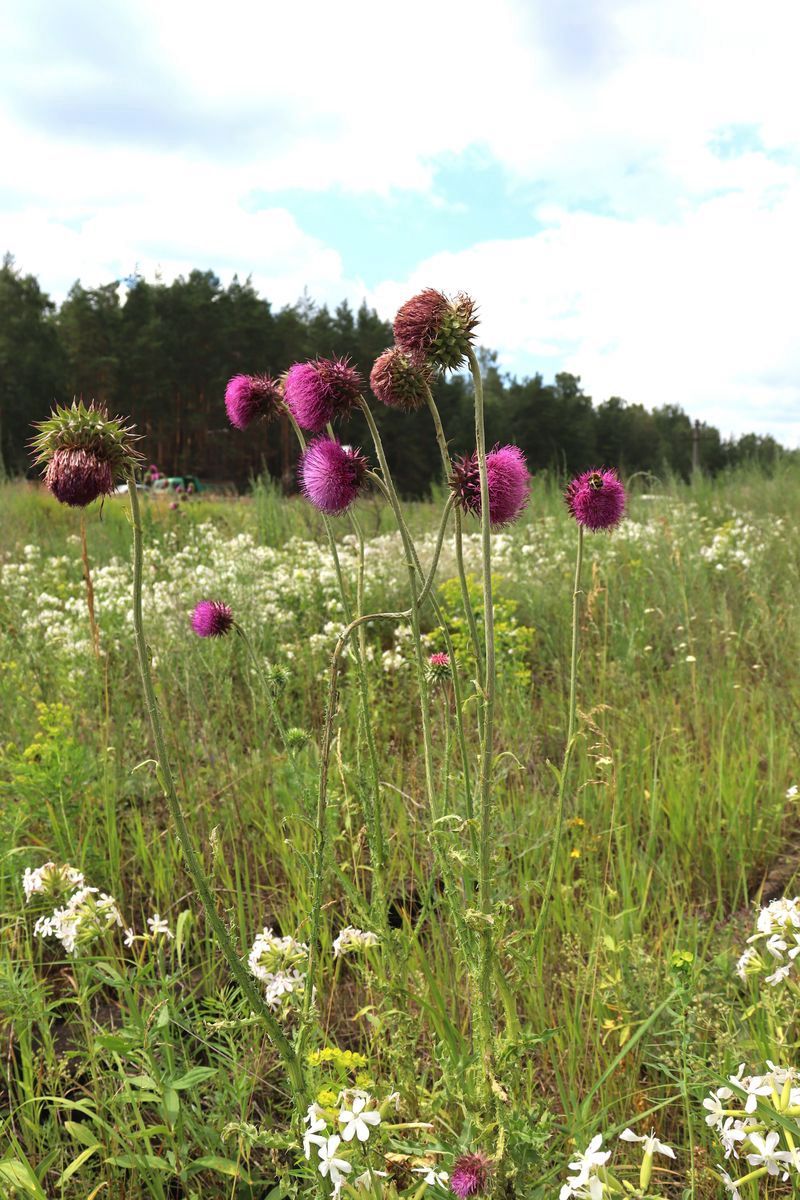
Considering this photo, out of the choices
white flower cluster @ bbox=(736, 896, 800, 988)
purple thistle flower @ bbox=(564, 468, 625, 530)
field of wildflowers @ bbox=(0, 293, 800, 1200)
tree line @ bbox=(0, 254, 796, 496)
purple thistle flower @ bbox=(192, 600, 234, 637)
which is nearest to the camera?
field of wildflowers @ bbox=(0, 293, 800, 1200)

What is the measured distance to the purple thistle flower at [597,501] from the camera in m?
1.75

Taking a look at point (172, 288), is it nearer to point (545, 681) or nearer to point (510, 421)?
point (510, 421)

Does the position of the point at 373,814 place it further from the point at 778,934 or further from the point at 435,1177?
the point at 778,934

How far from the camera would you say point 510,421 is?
4403 centimetres

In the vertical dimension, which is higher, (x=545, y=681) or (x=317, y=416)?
(x=317, y=416)

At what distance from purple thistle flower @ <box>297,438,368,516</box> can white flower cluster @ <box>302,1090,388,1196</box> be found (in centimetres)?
98

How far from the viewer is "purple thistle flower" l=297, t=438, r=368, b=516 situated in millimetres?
1553

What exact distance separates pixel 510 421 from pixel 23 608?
41.0 metres

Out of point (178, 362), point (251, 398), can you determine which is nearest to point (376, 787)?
point (251, 398)

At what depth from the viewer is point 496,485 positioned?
1.53m

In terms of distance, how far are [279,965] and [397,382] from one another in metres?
1.19

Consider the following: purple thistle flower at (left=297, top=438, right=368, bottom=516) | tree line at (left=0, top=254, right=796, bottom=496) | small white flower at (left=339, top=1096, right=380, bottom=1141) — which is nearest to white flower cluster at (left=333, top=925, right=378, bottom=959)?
small white flower at (left=339, top=1096, right=380, bottom=1141)

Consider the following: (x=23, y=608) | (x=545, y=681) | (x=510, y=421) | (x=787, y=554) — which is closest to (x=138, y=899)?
(x=545, y=681)

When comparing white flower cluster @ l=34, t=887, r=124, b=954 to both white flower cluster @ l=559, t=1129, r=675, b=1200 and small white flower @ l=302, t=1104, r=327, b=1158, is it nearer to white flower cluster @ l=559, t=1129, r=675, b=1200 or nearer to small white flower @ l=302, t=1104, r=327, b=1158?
small white flower @ l=302, t=1104, r=327, b=1158
